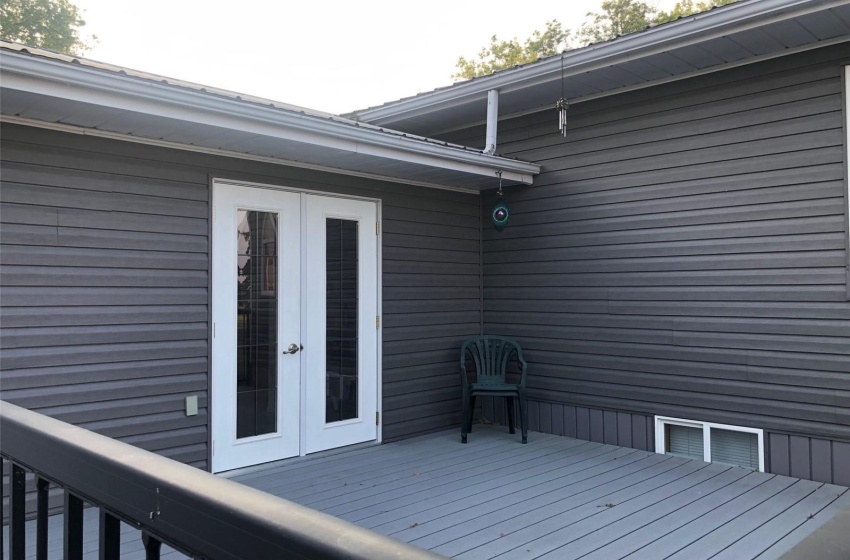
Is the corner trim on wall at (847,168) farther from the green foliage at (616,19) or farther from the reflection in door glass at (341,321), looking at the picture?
the green foliage at (616,19)

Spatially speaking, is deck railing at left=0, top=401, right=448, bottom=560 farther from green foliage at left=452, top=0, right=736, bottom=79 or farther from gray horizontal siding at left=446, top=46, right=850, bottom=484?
green foliage at left=452, top=0, right=736, bottom=79

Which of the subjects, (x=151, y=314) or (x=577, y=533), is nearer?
(x=577, y=533)

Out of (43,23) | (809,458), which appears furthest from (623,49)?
(43,23)

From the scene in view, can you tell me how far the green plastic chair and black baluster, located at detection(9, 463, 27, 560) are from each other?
4225 millimetres

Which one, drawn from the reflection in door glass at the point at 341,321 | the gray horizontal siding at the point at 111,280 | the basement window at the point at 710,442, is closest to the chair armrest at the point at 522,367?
the basement window at the point at 710,442

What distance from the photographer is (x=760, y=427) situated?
4.45 m

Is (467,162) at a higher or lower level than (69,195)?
higher

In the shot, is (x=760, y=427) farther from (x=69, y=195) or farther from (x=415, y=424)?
(x=69, y=195)

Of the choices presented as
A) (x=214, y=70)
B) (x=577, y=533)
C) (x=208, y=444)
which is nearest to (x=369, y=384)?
(x=208, y=444)

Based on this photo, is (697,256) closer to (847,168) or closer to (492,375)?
(847,168)

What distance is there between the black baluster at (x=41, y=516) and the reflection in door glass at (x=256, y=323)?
3.36 metres

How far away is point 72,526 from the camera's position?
3.27 ft

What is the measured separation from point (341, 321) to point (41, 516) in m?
3.95

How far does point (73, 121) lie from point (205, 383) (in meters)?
1.75
